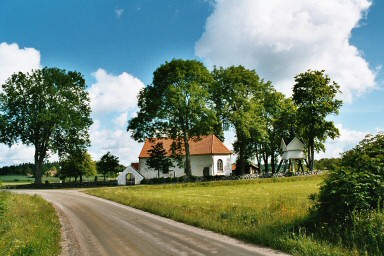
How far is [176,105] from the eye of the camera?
169ft

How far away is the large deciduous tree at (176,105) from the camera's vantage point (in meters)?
52.6

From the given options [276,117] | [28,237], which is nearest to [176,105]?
[276,117]

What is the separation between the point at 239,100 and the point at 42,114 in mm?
32711

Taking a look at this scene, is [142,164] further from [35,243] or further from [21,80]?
[35,243]

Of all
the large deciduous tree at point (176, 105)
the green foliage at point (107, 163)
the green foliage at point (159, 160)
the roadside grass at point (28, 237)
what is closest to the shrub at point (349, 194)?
the roadside grass at point (28, 237)

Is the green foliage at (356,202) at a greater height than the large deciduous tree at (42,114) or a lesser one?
lesser

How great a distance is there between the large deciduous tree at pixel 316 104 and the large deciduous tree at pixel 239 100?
23.5ft

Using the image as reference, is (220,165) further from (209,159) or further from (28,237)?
(28,237)

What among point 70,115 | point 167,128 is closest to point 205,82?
point 167,128

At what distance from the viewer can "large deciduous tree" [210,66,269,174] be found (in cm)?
5791

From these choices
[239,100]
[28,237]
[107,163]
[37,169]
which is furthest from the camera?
[107,163]

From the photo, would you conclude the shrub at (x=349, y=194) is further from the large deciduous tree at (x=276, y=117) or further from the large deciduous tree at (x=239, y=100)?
the large deciduous tree at (x=276, y=117)

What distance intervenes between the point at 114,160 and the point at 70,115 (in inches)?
783

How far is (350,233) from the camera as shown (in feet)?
34.7
